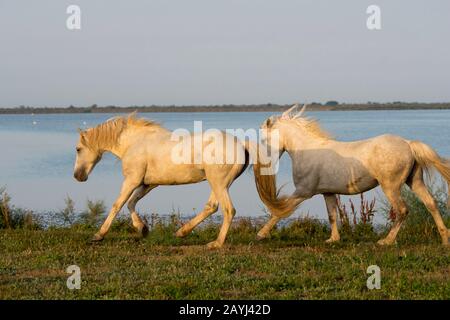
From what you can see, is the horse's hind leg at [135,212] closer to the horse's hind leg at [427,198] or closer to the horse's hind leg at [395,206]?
the horse's hind leg at [395,206]

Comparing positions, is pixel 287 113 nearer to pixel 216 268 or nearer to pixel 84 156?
pixel 84 156

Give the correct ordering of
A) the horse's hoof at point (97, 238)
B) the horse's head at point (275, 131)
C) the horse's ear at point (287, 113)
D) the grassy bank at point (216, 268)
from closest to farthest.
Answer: the grassy bank at point (216, 268) → the horse's hoof at point (97, 238) → the horse's head at point (275, 131) → the horse's ear at point (287, 113)

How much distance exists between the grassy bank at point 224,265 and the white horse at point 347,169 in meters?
0.48

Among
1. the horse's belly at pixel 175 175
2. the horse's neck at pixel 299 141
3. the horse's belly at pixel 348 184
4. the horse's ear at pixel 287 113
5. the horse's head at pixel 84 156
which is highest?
the horse's ear at pixel 287 113

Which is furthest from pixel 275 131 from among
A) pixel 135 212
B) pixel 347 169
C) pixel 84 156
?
pixel 84 156

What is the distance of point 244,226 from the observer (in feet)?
39.1

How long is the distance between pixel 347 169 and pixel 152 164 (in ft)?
8.42

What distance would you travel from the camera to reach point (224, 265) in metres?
8.02

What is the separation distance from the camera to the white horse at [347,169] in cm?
947

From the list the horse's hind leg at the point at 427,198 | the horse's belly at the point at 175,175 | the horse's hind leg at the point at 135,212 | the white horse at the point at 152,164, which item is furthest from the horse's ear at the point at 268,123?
the horse's hind leg at the point at 427,198

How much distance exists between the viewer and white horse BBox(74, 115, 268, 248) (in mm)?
9500
